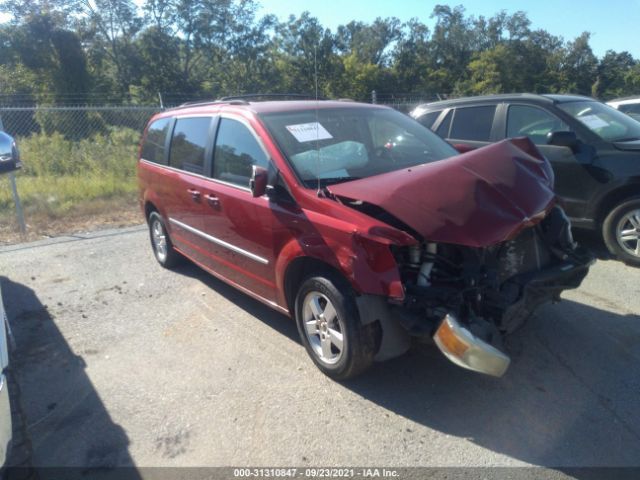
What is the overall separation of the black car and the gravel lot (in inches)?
28.2

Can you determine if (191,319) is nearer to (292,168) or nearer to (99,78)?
(292,168)

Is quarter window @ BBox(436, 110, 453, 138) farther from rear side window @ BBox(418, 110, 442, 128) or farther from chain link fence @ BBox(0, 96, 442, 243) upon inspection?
chain link fence @ BBox(0, 96, 442, 243)

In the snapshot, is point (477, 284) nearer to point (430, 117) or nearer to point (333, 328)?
point (333, 328)

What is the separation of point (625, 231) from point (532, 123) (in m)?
1.61

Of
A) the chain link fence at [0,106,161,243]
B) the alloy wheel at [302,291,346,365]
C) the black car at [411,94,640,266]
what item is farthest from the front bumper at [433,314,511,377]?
the chain link fence at [0,106,161,243]

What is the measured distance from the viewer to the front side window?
5535 mm

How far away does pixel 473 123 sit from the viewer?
20.5ft

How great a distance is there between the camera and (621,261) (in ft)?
16.9

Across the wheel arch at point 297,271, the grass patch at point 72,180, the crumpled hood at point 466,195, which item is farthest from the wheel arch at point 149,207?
the crumpled hood at point 466,195

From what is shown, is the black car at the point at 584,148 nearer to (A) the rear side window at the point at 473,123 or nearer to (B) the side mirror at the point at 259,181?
(A) the rear side window at the point at 473,123

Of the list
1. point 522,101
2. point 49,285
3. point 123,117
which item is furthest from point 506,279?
point 123,117

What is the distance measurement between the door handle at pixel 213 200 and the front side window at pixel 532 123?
369cm

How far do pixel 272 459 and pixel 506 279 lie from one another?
177cm

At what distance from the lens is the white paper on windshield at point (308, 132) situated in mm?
3607
